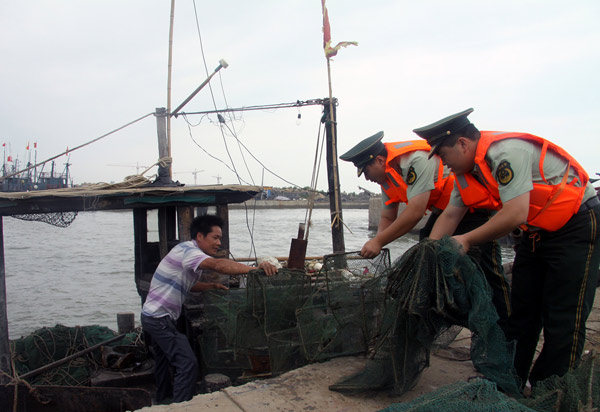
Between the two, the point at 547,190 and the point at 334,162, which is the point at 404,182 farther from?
the point at 334,162

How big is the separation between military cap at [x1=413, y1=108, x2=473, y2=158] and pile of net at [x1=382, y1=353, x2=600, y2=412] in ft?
4.44

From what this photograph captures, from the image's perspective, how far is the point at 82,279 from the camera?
20.0 m

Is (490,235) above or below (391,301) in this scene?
above

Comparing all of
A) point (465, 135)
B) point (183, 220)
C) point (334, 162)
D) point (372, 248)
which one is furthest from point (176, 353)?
point (334, 162)

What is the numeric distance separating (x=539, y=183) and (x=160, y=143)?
825 centimetres

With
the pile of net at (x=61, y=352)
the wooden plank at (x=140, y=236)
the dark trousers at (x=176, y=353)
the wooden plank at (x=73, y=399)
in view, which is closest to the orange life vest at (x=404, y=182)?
the dark trousers at (x=176, y=353)

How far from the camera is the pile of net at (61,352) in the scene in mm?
6539

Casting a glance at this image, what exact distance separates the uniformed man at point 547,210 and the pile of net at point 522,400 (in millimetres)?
334

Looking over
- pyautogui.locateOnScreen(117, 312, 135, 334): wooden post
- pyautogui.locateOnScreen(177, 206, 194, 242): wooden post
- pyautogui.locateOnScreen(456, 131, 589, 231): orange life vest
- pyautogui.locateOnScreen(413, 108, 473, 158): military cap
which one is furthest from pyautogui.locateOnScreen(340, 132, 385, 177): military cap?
pyautogui.locateOnScreen(117, 312, 135, 334): wooden post

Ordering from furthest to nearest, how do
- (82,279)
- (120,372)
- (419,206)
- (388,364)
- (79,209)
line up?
(82,279) < (79,209) < (120,372) < (419,206) < (388,364)

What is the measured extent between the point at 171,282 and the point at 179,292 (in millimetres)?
125

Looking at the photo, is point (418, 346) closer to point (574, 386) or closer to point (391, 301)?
point (391, 301)

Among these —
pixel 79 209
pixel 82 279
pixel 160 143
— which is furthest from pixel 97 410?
pixel 82 279

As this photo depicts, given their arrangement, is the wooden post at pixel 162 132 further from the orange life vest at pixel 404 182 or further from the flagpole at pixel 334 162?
the orange life vest at pixel 404 182
